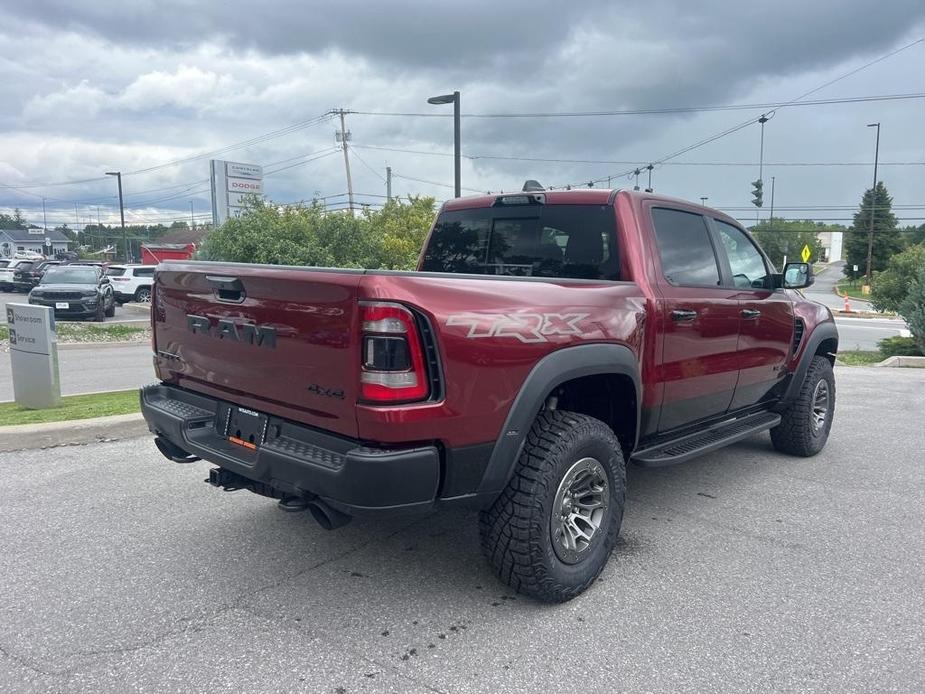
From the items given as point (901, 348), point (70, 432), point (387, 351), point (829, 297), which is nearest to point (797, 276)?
point (387, 351)

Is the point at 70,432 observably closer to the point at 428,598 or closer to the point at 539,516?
the point at 428,598

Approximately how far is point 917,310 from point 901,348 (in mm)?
1586

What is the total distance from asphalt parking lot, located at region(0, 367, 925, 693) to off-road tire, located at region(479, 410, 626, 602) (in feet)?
0.49

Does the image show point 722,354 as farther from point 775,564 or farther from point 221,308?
point 221,308

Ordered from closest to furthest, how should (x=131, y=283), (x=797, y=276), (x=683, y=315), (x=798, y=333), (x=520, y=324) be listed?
(x=520, y=324), (x=683, y=315), (x=797, y=276), (x=798, y=333), (x=131, y=283)

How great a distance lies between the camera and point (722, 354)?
4.44 m

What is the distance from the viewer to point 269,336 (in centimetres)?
301

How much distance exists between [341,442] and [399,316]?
575 millimetres

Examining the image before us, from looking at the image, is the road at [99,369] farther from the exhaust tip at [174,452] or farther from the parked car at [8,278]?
the parked car at [8,278]

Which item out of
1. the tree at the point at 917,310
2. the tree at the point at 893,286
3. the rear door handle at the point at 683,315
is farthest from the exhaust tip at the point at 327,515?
the tree at the point at 893,286

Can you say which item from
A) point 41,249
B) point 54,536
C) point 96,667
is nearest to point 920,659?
point 96,667

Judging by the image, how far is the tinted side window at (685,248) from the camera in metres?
4.14

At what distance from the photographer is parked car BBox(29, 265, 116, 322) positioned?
19250 millimetres

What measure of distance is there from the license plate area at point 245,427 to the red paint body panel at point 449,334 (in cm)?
6
